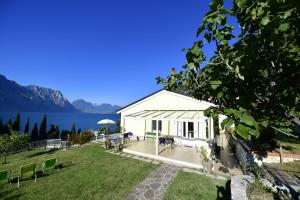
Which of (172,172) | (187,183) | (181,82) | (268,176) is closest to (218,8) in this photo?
(181,82)

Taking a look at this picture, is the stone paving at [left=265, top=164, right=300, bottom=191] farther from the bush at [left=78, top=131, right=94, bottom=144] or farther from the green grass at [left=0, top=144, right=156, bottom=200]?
the bush at [left=78, top=131, right=94, bottom=144]

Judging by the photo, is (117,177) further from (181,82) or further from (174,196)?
(181,82)

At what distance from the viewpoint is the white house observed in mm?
18778

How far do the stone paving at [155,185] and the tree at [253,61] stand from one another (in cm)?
727

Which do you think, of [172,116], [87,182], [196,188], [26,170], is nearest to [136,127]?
[172,116]

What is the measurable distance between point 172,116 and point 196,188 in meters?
8.75

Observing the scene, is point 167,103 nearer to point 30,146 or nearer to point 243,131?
point 30,146

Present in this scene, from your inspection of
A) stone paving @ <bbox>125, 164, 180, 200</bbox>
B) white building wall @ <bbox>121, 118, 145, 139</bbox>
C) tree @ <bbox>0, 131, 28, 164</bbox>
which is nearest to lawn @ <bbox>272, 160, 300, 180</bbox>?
stone paving @ <bbox>125, 164, 180, 200</bbox>

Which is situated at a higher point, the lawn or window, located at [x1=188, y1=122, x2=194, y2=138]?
window, located at [x1=188, y1=122, x2=194, y2=138]

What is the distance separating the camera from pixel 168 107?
76.1 ft

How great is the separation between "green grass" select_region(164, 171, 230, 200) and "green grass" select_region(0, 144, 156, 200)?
2.43m

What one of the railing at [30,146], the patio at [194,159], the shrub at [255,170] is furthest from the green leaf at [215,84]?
the railing at [30,146]

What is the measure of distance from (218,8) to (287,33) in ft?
4.11

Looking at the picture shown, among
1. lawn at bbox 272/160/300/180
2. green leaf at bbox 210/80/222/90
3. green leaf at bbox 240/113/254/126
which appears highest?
green leaf at bbox 210/80/222/90
